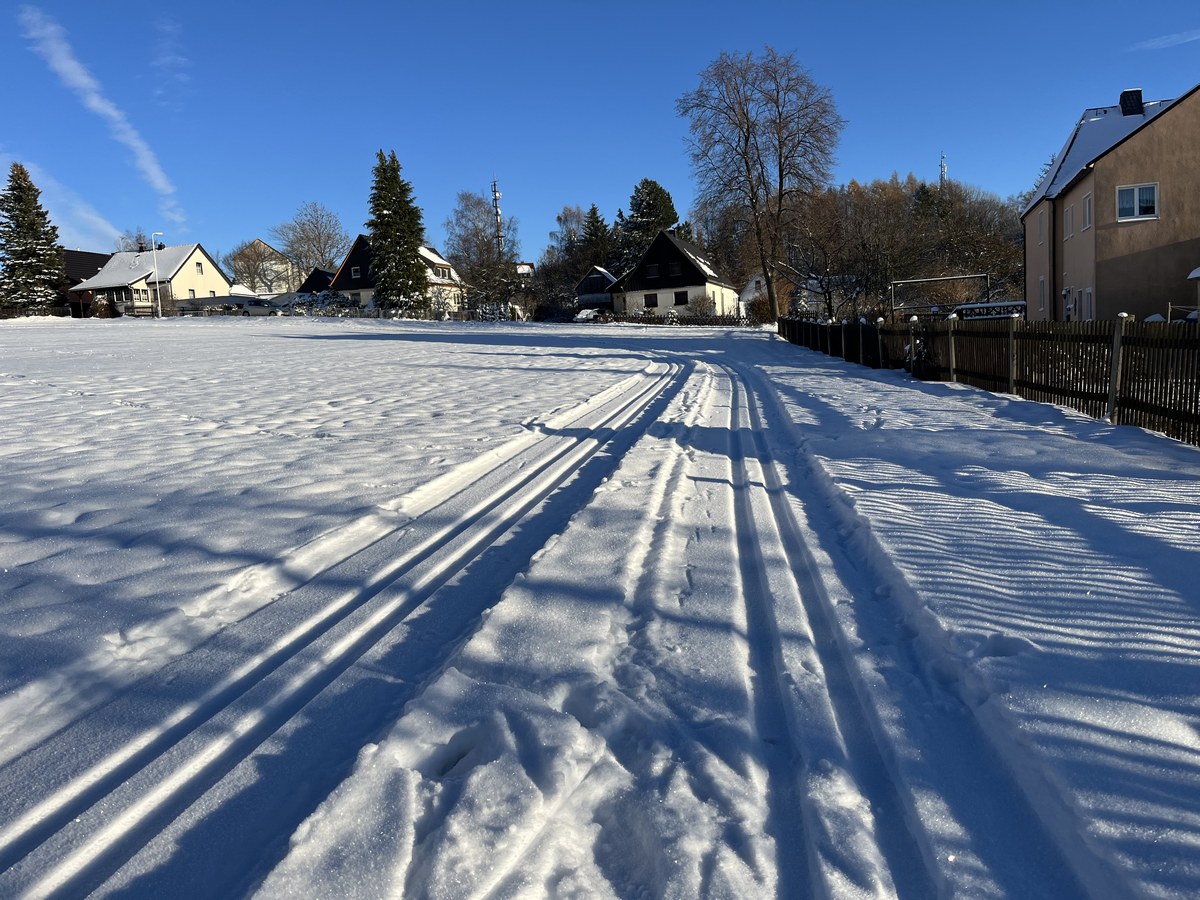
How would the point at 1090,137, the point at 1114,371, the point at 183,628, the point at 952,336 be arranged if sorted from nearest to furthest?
1. the point at 183,628
2. the point at 1114,371
3. the point at 952,336
4. the point at 1090,137

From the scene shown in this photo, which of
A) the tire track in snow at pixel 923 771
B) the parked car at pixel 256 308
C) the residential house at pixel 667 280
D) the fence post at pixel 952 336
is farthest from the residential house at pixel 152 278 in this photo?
the tire track in snow at pixel 923 771

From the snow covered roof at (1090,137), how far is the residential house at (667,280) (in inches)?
1279

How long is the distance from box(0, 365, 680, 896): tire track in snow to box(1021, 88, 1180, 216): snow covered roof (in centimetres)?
2856

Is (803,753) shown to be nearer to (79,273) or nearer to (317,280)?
(317,280)

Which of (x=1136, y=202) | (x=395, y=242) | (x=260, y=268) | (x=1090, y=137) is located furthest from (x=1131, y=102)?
(x=260, y=268)

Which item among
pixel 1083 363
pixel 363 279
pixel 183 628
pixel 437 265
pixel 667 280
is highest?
pixel 437 265

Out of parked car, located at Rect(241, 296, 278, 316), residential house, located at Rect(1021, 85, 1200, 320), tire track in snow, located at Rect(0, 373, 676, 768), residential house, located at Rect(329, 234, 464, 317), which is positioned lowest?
tire track in snow, located at Rect(0, 373, 676, 768)

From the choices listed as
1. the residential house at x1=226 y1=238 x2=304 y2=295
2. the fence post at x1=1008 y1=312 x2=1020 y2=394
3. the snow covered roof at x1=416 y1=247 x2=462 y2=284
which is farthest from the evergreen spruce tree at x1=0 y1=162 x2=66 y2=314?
the fence post at x1=1008 y1=312 x2=1020 y2=394

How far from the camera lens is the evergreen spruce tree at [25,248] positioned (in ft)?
165

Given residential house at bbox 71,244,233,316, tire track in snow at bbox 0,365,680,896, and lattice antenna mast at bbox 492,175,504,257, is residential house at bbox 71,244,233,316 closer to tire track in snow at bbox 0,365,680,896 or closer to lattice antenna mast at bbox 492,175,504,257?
lattice antenna mast at bbox 492,175,504,257

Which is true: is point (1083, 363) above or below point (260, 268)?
below

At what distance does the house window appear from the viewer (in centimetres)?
2228

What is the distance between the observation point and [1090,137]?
1100 inches

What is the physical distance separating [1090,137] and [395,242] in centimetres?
4133
